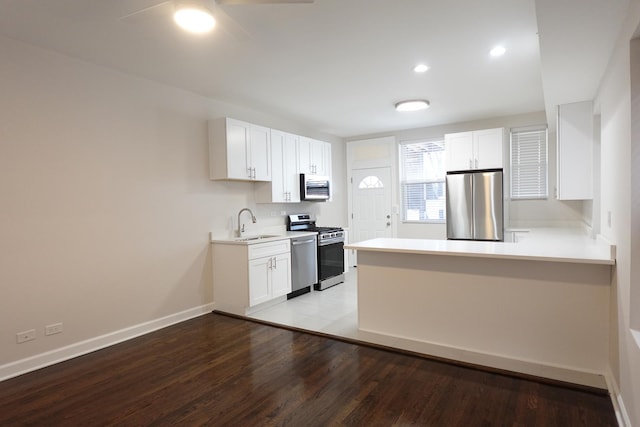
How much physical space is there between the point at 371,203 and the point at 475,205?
7.53 feet

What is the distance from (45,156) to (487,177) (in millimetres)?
4935

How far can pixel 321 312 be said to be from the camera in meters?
4.25

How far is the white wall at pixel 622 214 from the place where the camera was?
6.04 ft

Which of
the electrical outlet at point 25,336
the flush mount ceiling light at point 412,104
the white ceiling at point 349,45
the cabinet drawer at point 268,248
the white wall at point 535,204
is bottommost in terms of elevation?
the electrical outlet at point 25,336

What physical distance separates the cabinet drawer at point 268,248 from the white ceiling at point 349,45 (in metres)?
1.82

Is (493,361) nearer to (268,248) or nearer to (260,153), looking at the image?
(268,248)

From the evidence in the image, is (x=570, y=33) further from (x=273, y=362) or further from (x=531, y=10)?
(x=273, y=362)

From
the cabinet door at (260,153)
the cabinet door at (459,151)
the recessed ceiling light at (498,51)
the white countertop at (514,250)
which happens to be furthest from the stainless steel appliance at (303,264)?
the recessed ceiling light at (498,51)

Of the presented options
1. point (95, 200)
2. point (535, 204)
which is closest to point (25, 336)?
point (95, 200)

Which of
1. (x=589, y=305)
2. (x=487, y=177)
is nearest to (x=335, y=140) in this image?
(x=487, y=177)

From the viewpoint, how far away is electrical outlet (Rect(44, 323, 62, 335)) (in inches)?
119

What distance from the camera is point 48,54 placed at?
3.04 m

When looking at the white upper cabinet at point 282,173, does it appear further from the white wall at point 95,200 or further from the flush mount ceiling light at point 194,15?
the flush mount ceiling light at point 194,15

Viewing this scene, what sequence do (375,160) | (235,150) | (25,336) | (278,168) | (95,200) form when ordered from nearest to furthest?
(25,336), (95,200), (235,150), (278,168), (375,160)
